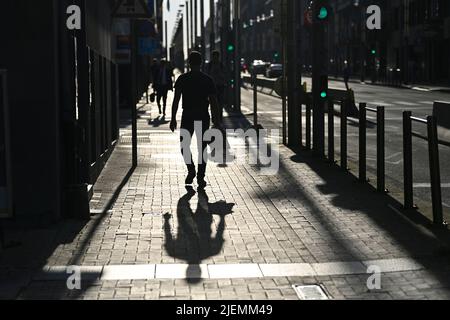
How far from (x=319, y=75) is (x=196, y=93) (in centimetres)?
408

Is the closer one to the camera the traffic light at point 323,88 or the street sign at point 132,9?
the street sign at point 132,9

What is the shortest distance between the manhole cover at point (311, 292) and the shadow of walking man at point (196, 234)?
2.45 ft

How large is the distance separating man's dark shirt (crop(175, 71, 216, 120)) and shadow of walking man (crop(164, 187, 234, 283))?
1851mm

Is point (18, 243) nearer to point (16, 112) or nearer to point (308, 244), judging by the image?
point (16, 112)

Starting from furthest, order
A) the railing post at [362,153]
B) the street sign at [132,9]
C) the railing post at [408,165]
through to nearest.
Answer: the street sign at [132,9] → the railing post at [362,153] → the railing post at [408,165]

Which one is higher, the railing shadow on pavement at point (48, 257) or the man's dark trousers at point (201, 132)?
the man's dark trousers at point (201, 132)

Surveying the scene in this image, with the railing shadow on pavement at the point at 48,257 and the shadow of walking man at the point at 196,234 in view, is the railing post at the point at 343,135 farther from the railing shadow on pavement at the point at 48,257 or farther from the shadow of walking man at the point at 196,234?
the railing shadow on pavement at the point at 48,257

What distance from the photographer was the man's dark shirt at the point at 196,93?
1341cm

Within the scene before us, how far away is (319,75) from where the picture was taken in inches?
669

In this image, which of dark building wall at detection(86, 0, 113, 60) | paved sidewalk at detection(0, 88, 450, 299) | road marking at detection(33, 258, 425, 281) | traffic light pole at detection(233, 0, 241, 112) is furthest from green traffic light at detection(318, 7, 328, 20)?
traffic light pole at detection(233, 0, 241, 112)

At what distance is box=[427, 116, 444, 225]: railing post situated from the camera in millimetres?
9453

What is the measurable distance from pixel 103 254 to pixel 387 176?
22.4 feet

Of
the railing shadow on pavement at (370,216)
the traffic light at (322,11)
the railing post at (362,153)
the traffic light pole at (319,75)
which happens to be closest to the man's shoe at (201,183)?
the railing shadow on pavement at (370,216)
